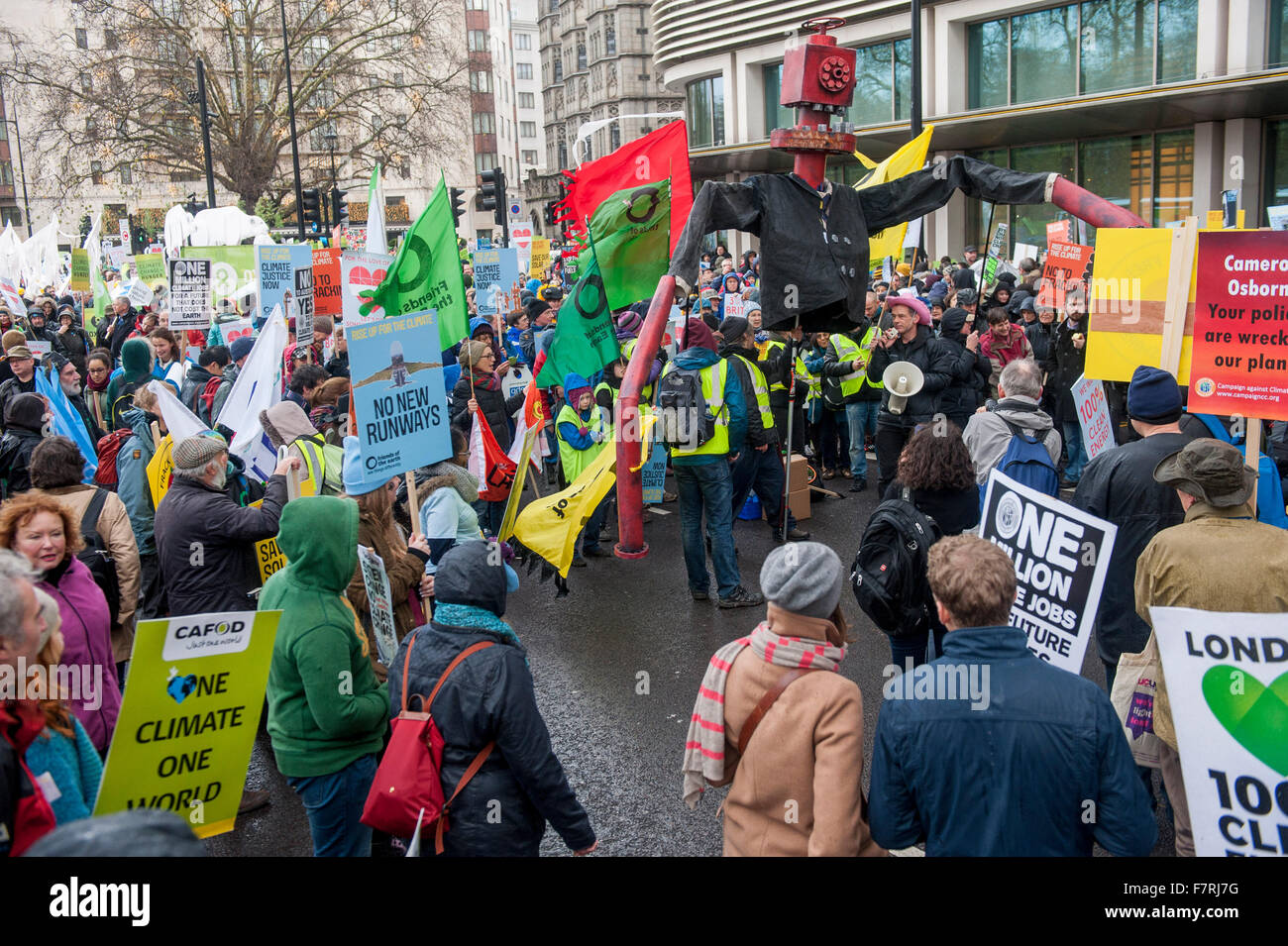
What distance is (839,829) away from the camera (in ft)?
9.65

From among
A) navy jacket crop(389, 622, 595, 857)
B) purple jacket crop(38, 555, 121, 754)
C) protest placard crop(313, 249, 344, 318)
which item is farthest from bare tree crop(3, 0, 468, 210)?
navy jacket crop(389, 622, 595, 857)

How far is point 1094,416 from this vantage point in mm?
6395

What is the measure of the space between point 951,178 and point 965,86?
25894mm

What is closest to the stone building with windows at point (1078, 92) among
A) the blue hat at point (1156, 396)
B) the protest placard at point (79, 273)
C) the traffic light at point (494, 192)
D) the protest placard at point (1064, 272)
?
the traffic light at point (494, 192)

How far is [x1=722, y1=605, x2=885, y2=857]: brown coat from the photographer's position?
2963mm

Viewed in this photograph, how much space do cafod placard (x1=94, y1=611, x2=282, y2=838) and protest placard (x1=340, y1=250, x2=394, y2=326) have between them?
12.7 feet

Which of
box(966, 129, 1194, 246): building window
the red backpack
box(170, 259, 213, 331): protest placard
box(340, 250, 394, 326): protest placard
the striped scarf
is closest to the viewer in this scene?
the striped scarf

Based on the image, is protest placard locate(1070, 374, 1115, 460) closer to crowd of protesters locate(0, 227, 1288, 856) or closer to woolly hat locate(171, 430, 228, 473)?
crowd of protesters locate(0, 227, 1288, 856)

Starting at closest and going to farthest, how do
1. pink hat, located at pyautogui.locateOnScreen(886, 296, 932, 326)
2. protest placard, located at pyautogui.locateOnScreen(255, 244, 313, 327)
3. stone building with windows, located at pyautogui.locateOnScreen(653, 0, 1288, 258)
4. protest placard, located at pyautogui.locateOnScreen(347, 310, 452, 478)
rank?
1. protest placard, located at pyautogui.locateOnScreen(347, 310, 452, 478)
2. pink hat, located at pyautogui.locateOnScreen(886, 296, 932, 326)
3. protest placard, located at pyautogui.locateOnScreen(255, 244, 313, 327)
4. stone building with windows, located at pyautogui.locateOnScreen(653, 0, 1288, 258)

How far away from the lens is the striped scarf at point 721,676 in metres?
3.10

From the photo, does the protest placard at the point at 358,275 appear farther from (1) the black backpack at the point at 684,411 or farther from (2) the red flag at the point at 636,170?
(1) the black backpack at the point at 684,411
